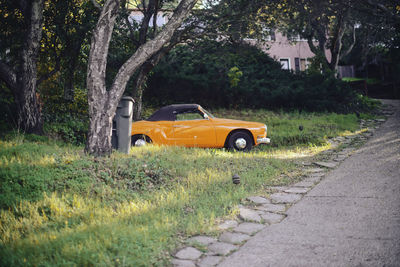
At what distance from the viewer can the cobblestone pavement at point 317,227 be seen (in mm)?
4145

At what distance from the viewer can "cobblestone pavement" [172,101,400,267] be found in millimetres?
4145

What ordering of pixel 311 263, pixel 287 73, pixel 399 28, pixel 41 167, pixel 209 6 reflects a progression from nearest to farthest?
pixel 311 263, pixel 41 167, pixel 209 6, pixel 399 28, pixel 287 73

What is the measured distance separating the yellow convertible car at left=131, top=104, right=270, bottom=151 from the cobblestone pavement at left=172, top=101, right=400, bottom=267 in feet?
9.36

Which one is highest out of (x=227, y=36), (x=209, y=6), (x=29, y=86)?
(x=209, y=6)

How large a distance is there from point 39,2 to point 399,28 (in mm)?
13645

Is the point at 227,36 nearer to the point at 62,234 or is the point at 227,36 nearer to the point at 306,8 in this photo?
the point at 306,8

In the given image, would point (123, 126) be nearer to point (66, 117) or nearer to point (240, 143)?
point (240, 143)

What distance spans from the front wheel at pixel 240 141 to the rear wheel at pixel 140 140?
2227 mm

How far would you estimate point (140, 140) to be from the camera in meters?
10.7

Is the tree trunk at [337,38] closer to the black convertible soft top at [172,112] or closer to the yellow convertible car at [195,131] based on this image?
the yellow convertible car at [195,131]

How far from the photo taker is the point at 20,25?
12.2 meters

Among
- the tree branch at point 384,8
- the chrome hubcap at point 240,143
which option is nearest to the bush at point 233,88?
the tree branch at point 384,8

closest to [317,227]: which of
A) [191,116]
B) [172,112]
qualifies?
[172,112]

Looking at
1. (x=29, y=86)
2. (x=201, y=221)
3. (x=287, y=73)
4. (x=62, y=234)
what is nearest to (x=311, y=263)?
(x=201, y=221)
